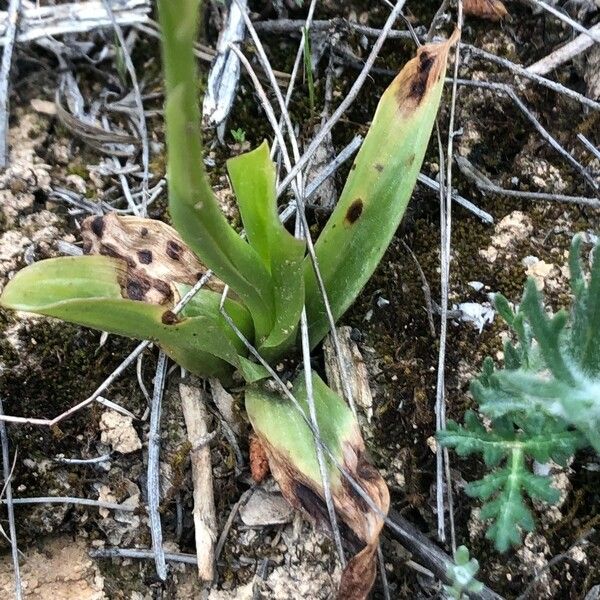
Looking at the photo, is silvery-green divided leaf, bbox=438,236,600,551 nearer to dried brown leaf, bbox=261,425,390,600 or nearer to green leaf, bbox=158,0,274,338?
dried brown leaf, bbox=261,425,390,600

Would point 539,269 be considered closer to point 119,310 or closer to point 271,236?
point 271,236

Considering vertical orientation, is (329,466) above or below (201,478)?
above


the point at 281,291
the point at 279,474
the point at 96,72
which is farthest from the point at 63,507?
the point at 96,72

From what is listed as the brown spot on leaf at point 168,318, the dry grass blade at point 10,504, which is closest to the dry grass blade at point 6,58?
the dry grass blade at point 10,504

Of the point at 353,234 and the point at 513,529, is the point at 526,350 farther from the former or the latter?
the point at 353,234

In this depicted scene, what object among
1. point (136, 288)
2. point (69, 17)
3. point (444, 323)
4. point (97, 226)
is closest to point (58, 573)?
point (136, 288)

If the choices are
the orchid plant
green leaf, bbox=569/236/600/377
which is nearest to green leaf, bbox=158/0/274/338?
the orchid plant

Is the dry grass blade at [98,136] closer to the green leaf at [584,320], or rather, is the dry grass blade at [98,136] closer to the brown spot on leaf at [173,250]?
the brown spot on leaf at [173,250]
